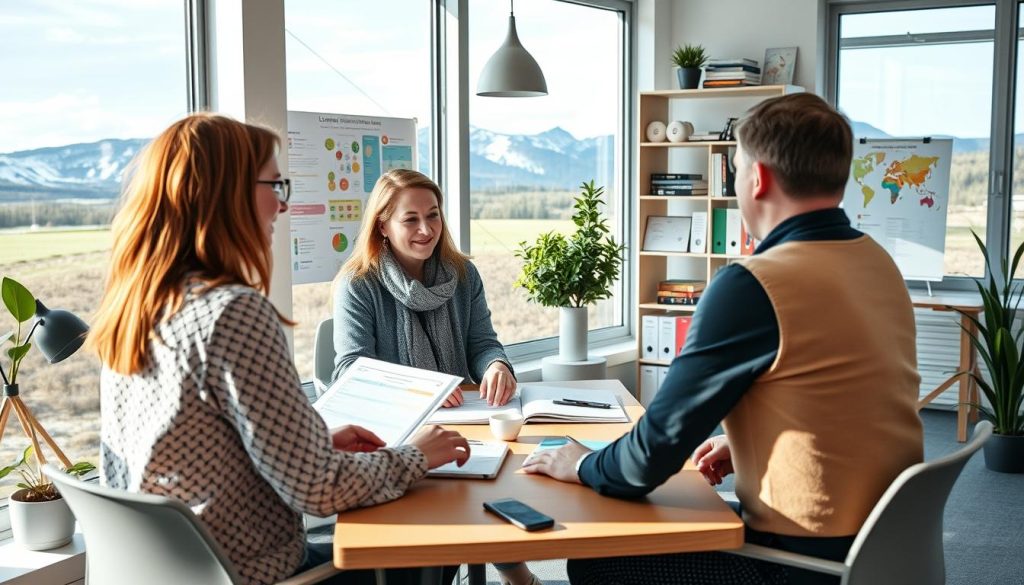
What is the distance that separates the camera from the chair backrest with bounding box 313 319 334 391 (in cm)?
315

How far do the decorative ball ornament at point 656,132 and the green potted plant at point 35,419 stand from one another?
3.58 meters

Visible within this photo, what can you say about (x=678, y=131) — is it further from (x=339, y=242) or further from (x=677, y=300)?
(x=339, y=242)

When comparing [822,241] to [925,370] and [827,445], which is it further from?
[925,370]

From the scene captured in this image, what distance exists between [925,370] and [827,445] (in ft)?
15.3

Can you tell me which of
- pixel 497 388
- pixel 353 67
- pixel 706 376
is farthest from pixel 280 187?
pixel 353 67

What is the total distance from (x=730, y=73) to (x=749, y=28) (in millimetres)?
498

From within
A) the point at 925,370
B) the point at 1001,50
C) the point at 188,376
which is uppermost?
the point at 1001,50

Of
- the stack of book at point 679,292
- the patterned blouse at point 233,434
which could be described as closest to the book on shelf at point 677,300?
the stack of book at point 679,292

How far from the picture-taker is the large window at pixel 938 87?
5910 mm

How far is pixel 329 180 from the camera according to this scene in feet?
13.5

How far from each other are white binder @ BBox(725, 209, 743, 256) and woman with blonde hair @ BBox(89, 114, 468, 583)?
4.12 metres

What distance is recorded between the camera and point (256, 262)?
65.3 inches

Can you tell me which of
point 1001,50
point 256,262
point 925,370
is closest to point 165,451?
point 256,262

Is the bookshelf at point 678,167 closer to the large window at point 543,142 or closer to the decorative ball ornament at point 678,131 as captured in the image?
the decorative ball ornament at point 678,131
